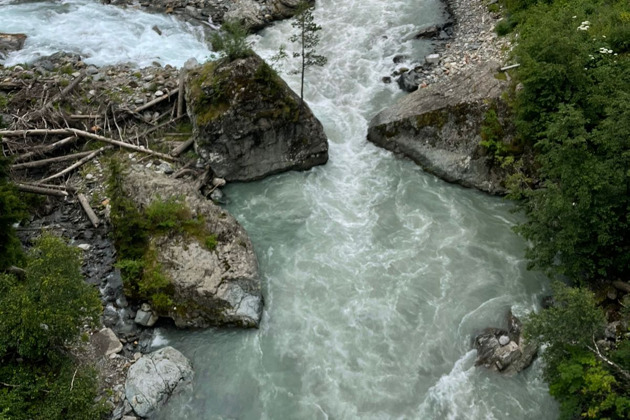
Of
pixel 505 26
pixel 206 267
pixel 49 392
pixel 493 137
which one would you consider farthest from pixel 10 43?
pixel 505 26

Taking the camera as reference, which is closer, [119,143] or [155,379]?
[155,379]

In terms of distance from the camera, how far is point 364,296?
47.7 ft

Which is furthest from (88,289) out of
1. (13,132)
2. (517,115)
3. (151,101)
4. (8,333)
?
(517,115)

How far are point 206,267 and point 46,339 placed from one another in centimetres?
451

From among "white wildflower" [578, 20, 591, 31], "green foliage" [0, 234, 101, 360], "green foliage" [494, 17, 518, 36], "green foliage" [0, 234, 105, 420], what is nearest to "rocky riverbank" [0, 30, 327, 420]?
"green foliage" [0, 234, 105, 420]

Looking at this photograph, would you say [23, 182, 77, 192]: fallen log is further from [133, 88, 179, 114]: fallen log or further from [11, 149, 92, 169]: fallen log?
[133, 88, 179, 114]: fallen log

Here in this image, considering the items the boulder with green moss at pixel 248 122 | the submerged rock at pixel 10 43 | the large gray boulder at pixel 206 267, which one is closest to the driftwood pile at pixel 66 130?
the boulder with green moss at pixel 248 122

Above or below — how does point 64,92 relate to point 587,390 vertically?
above

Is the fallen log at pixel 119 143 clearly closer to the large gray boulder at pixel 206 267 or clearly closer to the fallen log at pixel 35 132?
the fallen log at pixel 35 132

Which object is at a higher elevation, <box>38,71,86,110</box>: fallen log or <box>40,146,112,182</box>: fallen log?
<box>38,71,86,110</box>: fallen log

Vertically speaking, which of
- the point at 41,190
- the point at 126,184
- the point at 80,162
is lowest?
the point at 41,190

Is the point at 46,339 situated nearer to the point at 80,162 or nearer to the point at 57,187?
the point at 57,187

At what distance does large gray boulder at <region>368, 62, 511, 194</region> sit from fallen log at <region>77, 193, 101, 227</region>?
1071 cm

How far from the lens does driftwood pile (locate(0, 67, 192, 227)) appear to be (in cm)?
1744
